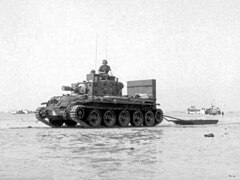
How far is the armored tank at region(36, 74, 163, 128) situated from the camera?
21438 millimetres

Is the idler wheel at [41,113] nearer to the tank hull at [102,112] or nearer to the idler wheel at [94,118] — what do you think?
the tank hull at [102,112]

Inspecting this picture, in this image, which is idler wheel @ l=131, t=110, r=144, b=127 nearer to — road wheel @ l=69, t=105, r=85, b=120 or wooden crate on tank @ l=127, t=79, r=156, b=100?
wooden crate on tank @ l=127, t=79, r=156, b=100

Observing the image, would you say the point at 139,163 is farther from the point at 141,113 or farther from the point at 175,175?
the point at 141,113

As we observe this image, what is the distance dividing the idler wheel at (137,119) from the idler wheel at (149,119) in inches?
22.1

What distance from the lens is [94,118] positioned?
2200 centimetres

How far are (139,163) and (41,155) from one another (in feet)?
8.15

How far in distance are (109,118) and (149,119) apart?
3.87m

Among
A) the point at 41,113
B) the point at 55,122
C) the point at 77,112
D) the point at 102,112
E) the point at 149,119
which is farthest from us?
the point at 149,119

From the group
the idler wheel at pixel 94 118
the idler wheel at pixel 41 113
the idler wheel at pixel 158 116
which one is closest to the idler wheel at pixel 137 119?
the idler wheel at pixel 158 116

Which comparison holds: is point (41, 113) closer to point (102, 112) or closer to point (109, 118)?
point (102, 112)

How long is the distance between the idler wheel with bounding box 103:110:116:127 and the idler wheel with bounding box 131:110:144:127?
5.96ft

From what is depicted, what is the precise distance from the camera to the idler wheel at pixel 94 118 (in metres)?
21.7

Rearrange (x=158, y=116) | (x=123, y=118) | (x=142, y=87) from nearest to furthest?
(x=123, y=118)
(x=158, y=116)
(x=142, y=87)

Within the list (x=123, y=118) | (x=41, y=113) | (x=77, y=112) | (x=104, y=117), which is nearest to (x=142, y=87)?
(x=123, y=118)
